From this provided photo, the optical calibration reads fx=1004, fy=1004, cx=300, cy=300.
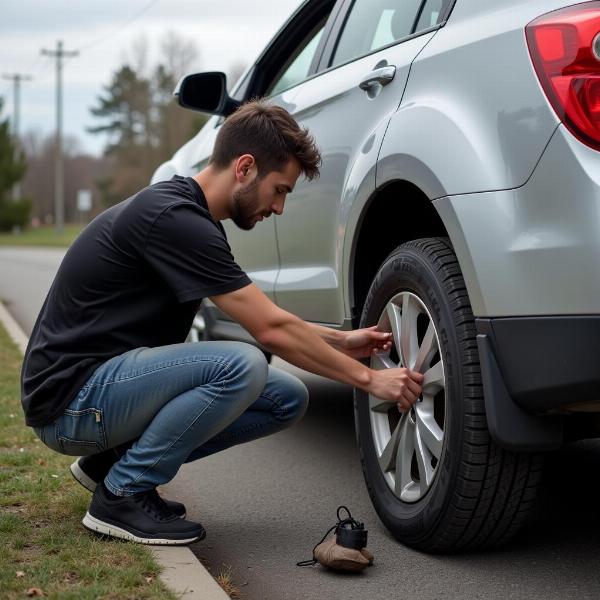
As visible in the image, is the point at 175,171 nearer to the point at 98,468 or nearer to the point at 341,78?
the point at 341,78

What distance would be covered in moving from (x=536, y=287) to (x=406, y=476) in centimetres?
83

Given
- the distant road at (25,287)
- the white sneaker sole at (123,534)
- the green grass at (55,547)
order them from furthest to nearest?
the distant road at (25,287) → the white sneaker sole at (123,534) → the green grass at (55,547)

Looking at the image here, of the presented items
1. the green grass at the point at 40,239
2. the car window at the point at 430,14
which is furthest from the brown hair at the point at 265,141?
the green grass at the point at 40,239

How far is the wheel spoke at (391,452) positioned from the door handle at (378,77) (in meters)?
1.05

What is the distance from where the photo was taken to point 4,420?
15.5 feet

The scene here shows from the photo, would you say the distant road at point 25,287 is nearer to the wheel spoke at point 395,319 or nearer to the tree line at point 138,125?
the wheel spoke at point 395,319

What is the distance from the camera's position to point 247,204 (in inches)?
120

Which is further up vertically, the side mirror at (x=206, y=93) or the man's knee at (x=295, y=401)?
the side mirror at (x=206, y=93)

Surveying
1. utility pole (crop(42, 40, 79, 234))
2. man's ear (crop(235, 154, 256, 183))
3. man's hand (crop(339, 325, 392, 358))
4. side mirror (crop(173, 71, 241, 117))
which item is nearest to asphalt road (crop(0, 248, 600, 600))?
man's hand (crop(339, 325, 392, 358))

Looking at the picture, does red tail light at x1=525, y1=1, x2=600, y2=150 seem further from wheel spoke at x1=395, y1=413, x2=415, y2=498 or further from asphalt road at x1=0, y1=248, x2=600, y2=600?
asphalt road at x1=0, y1=248, x2=600, y2=600

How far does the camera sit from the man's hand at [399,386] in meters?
2.83

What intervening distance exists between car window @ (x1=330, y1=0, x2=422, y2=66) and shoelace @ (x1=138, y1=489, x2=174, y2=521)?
1.66 meters

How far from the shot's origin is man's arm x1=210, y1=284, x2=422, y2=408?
2855 millimetres

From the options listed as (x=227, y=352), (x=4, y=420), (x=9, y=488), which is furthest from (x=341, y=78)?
(x=4, y=420)
